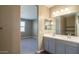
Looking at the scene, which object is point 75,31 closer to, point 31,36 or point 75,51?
point 75,51

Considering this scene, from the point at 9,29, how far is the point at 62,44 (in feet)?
6.25

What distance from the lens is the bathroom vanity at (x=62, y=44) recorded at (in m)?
2.62

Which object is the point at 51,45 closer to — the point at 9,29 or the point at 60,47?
the point at 60,47

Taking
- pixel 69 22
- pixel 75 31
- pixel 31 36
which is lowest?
pixel 31 36

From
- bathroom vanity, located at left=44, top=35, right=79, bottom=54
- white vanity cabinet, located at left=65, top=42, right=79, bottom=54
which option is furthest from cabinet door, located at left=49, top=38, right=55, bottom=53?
white vanity cabinet, located at left=65, top=42, right=79, bottom=54

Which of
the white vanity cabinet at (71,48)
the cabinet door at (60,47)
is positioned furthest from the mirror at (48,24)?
the white vanity cabinet at (71,48)

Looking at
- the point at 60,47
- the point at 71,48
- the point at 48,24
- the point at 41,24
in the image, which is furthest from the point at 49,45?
the point at 71,48

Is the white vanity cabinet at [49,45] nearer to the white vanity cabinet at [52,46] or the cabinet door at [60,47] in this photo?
the white vanity cabinet at [52,46]

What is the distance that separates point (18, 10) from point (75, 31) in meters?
2.31

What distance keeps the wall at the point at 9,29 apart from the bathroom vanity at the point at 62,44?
157cm
